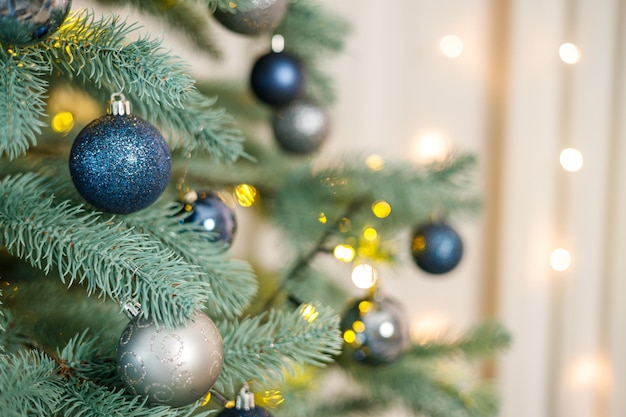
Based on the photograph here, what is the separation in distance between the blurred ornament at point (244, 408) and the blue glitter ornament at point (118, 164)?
0.16 metres

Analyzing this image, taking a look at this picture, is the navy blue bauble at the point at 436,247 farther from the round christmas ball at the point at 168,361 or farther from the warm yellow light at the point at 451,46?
the warm yellow light at the point at 451,46

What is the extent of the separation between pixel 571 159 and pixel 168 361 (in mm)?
990

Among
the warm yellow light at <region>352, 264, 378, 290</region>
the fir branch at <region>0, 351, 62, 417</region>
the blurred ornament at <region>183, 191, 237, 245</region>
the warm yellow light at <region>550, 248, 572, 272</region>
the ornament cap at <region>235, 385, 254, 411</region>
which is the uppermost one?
the blurred ornament at <region>183, 191, 237, 245</region>

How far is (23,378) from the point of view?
390 mm

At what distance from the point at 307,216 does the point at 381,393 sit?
25 centimetres

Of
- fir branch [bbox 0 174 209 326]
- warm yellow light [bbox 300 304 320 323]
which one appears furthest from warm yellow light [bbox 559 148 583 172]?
fir branch [bbox 0 174 209 326]

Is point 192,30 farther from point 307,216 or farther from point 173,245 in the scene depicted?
point 173,245

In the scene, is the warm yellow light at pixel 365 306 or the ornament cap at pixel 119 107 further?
the warm yellow light at pixel 365 306

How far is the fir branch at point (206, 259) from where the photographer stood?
0.49m

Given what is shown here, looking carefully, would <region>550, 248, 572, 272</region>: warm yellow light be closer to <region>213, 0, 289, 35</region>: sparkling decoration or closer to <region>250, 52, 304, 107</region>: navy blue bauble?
Answer: <region>250, 52, 304, 107</region>: navy blue bauble

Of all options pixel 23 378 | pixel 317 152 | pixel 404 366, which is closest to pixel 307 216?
pixel 317 152

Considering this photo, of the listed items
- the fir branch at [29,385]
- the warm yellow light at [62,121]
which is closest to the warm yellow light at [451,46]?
the warm yellow light at [62,121]

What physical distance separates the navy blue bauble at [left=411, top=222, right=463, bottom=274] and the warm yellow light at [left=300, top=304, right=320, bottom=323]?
31 centimetres

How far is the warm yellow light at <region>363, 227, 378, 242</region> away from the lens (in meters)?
0.78
